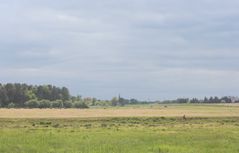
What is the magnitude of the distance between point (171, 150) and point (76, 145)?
4.68m

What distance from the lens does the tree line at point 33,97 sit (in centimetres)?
17138

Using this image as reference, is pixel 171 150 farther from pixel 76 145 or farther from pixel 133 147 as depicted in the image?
pixel 76 145

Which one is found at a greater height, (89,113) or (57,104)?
(57,104)

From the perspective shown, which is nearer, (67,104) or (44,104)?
(44,104)

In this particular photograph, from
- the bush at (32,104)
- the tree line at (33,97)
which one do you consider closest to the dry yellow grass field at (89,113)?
the bush at (32,104)

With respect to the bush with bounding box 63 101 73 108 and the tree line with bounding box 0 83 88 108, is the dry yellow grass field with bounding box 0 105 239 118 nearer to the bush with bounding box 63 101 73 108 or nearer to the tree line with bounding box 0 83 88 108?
the tree line with bounding box 0 83 88 108

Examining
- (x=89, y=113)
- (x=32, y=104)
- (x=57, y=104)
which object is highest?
(x=57, y=104)

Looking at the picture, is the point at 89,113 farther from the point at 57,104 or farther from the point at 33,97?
the point at 33,97

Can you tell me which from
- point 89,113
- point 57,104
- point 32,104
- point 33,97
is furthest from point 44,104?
point 89,113

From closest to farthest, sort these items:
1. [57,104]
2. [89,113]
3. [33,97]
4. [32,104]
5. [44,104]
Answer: [89,113], [32,104], [44,104], [57,104], [33,97]

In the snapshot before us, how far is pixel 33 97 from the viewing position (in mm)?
179875

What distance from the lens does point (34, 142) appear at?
26.2 meters

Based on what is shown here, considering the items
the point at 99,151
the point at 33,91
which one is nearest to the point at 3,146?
the point at 99,151

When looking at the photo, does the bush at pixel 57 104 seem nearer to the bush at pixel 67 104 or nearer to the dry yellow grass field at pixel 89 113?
the bush at pixel 67 104
